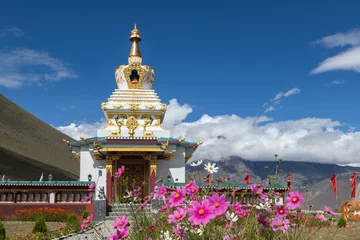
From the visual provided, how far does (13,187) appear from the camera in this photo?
23.9 meters

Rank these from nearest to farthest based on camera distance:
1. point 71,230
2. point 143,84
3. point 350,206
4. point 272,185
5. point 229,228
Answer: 1. point 229,228
2. point 272,185
3. point 71,230
4. point 350,206
5. point 143,84

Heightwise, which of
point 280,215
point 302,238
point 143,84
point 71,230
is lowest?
point 71,230

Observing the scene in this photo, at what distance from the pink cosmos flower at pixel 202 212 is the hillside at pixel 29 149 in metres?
68.9

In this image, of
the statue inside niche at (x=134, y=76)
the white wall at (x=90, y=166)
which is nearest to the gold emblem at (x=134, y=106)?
the statue inside niche at (x=134, y=76)

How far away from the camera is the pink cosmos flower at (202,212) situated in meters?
3.80

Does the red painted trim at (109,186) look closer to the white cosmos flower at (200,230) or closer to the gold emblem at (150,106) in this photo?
the gold emblem at (150,106)

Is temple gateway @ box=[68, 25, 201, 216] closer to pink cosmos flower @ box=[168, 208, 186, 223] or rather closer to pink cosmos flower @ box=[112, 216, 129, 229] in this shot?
pink cosmos flower @ box=[112, 216, 129, 229]

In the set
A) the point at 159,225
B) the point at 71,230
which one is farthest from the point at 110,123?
the point at 159,225

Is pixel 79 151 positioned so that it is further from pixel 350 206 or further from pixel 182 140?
pixel 350 206

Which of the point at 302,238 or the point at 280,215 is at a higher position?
the point at 280,215

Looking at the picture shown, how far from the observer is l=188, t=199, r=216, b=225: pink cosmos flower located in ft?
12.5

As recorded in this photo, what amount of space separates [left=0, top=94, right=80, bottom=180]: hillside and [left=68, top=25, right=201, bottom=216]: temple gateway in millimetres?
43578

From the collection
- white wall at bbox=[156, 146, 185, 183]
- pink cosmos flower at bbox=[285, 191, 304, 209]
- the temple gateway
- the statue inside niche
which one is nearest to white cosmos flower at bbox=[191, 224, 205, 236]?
pink cosmos flower at bbox=[285, 191, 304, 209]

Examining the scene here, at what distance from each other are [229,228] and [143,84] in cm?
2820
